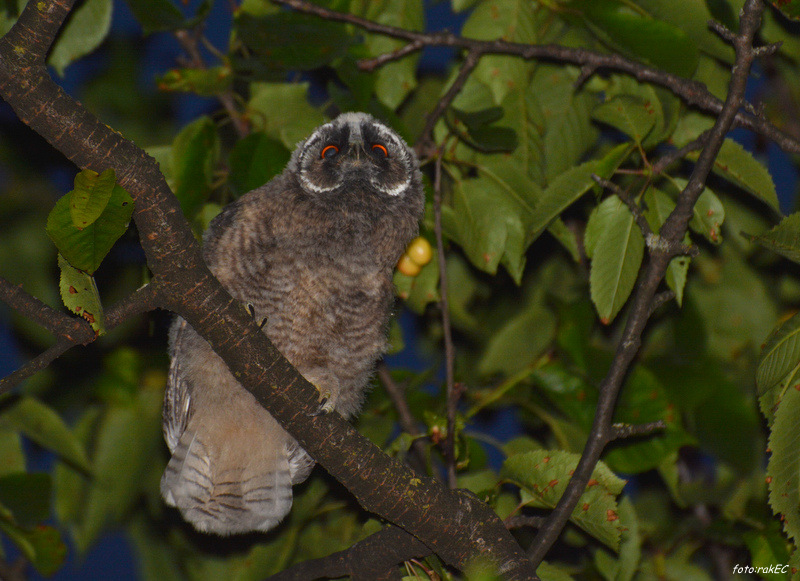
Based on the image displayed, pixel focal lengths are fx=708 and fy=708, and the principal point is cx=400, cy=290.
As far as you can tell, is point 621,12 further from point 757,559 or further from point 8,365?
point 8,365

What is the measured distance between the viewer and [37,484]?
2.35 meters

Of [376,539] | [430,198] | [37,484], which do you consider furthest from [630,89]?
[37,484]

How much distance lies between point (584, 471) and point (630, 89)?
1.33m

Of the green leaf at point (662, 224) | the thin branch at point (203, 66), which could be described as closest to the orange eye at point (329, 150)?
the thin branch at point (203, 66)

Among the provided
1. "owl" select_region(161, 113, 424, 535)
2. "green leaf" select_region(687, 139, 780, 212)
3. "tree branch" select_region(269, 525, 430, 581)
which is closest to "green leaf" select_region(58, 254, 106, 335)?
"owl" select_region(161, 113, 424, 535)

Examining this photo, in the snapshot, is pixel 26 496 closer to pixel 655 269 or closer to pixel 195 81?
→ pixel 195 81

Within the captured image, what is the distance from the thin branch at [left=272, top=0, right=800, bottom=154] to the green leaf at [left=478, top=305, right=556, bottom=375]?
3.18ft

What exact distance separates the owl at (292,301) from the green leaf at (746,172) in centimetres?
103

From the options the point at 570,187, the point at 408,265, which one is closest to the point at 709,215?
the point at 570,187

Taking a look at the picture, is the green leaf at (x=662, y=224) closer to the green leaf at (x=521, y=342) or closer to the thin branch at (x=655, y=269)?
the thin branch at (x=655, y=269)

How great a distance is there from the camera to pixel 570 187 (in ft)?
6.63

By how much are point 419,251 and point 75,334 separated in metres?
1.30

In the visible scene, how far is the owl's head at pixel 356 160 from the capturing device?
8.39ft

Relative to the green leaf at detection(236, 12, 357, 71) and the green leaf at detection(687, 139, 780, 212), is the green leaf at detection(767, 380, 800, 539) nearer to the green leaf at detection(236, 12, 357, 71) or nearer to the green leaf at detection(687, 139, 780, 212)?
the green leaf at detection(687, 139, 780, 212)
